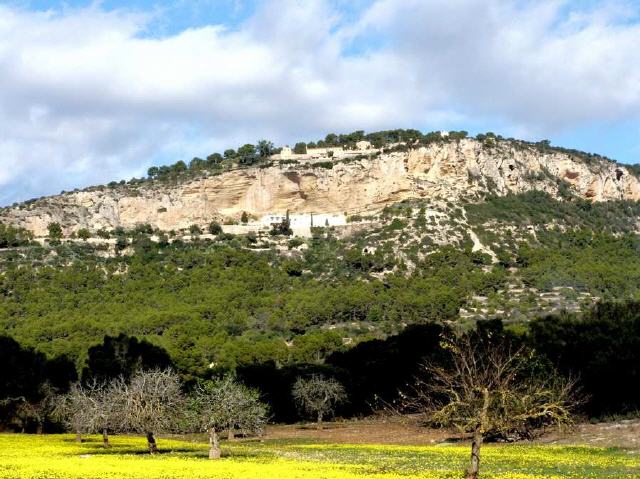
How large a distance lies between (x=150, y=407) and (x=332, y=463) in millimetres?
9966

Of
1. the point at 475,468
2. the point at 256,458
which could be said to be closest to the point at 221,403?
the point at 256,458

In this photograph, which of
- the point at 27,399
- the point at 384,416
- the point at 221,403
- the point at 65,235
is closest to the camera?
the point at 221,403

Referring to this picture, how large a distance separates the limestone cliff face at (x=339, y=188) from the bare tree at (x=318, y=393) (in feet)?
209

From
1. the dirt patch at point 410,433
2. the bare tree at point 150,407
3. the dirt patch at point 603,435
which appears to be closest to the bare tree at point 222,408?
the bare tree at point 150,407

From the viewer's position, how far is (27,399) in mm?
54906

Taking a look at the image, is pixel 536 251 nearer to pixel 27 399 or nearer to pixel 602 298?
pixel 602 298

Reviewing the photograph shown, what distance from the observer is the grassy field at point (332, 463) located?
23766mm

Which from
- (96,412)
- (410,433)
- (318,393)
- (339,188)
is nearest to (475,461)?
(96,412)

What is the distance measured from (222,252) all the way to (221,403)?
244 feet

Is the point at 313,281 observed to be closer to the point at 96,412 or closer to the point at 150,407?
the point at 96,412

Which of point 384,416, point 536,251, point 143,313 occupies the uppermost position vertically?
point 536,251

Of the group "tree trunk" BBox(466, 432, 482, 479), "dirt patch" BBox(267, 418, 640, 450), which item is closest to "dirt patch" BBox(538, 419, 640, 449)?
"dirt patch" BBox(267, 418, 640, 450)

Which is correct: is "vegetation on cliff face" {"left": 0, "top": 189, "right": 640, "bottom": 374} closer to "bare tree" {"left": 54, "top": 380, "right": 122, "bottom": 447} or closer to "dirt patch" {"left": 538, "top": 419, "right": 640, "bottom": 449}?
"bare tree" {"left": 54, "top": 380, "right": 122, "bottom": 447}

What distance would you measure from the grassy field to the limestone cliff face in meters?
86.6
